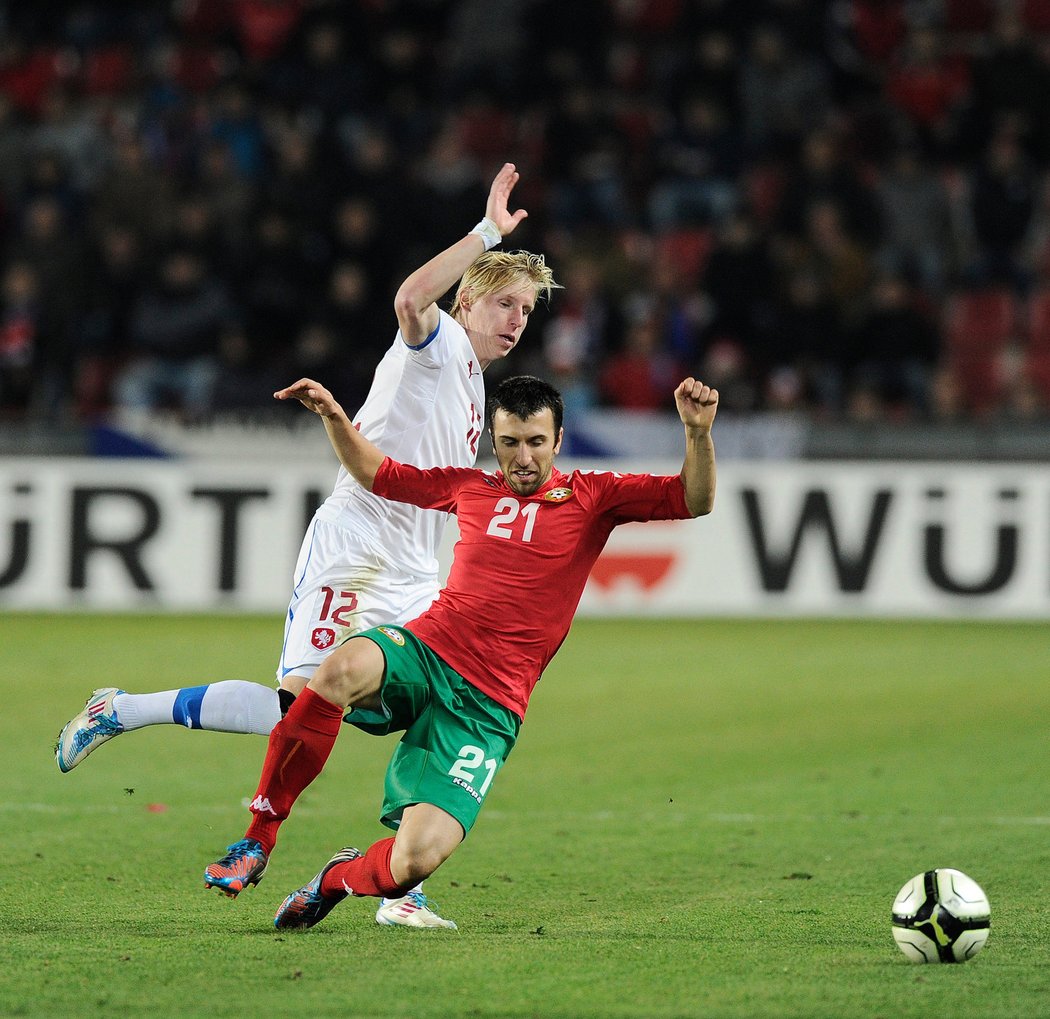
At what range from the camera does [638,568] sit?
13.3 m

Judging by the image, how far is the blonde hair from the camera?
19.0ft

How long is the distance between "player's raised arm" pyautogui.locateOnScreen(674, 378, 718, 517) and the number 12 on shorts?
0.94 meters

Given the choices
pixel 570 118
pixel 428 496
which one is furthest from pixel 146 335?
pixel 428 496

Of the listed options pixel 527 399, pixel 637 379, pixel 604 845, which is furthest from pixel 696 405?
pixel 637 379

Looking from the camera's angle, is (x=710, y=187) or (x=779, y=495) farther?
(x=710, y=187)

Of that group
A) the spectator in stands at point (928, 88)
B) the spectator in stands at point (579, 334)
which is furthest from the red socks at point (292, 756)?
the spectator in stands at point (928, 88)

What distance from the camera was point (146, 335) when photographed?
15.1 meters

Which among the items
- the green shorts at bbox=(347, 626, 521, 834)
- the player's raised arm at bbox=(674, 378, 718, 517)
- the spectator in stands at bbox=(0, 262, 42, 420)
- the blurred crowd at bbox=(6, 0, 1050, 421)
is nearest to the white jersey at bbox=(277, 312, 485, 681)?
the green shorts at bbox=(347, 626, 521, 834)

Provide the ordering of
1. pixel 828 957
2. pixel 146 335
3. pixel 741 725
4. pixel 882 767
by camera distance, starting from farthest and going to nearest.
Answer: pixel 146 335 → pixel 741 725 → pixel 882 767 → pixel 828 957

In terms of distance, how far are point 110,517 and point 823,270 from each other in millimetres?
6419

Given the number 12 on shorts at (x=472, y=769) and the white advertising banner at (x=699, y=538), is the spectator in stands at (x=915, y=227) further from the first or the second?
the number 12 on shorts at (x=472, y=769)

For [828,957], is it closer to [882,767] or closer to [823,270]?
[882,767]

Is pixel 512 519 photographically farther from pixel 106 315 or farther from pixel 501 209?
pixel 106 315

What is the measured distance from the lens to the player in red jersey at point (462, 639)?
4969 mm
